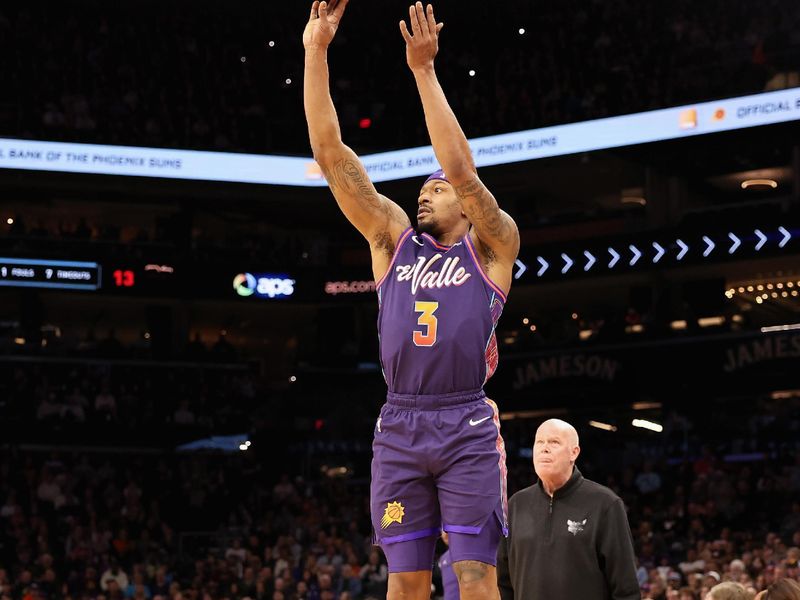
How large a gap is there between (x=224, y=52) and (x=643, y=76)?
12.4m

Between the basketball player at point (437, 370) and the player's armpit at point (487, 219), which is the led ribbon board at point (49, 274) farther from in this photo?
the player's armpit at point (487, 219)

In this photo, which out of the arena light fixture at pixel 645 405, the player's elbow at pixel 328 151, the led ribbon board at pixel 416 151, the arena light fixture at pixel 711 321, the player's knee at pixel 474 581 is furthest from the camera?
the arena light fixture at pixel 645 405

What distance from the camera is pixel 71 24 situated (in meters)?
35.0

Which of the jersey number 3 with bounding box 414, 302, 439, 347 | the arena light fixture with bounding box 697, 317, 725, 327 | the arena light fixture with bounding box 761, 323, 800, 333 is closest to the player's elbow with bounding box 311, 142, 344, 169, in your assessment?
the jersey number 3 with bounding box 414, 302, 439, 347

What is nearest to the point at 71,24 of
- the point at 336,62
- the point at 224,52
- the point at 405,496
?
the point at 224,52

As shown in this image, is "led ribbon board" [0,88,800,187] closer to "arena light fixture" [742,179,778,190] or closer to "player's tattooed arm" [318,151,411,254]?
"arena light fixture" [742,179,778,190]

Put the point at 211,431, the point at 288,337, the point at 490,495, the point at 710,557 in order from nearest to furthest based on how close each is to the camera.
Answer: the point at 490,495, the point at 710,557, the point at 211,431, the point at 288,337

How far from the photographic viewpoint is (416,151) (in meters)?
30.6

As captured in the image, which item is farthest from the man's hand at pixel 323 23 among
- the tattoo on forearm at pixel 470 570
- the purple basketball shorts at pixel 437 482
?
the tattoo on forearm at pixel 470 570

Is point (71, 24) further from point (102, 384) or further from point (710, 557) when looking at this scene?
point (710, 557)

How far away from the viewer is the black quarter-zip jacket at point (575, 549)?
607 centimetres

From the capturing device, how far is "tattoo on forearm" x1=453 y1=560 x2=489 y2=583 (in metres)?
5.57

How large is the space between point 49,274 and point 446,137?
87.2 ft

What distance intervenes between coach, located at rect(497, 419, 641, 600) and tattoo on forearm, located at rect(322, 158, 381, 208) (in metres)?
1.42
